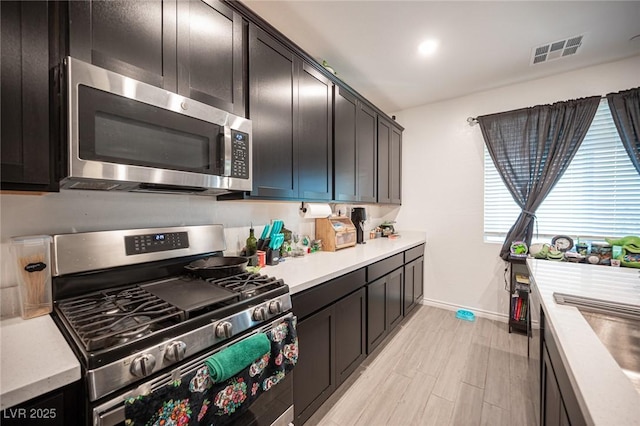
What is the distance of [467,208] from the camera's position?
3178mm

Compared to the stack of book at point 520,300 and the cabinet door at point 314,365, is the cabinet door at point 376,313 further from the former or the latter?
the stack of book at point 520,300

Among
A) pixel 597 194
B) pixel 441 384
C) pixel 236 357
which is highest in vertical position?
pixel 597 194

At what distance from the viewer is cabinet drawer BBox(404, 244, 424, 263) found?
2.84 m

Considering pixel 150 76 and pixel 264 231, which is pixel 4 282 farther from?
pixel 264 231

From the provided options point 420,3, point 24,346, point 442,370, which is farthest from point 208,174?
point 442,370

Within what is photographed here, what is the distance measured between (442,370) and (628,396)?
5.78 ft

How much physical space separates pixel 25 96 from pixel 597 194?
405cm

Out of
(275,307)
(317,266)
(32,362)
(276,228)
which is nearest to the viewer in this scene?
(32,362)

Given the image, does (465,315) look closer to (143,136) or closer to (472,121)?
(472,121)

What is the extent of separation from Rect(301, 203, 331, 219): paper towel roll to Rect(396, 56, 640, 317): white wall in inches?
70.9

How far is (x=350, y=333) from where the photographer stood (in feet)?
5.99

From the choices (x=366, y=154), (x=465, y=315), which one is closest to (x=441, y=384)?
(x=465, y=315)

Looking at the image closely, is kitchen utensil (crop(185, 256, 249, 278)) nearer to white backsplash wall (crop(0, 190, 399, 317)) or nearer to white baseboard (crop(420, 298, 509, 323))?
white backsplash wall (crop(0, 190, 399, 317))

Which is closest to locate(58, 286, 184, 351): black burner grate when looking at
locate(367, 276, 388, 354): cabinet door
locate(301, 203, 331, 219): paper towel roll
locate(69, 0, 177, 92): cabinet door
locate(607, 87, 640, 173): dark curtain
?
locate(69, 0, 177, 92): cabinet door
